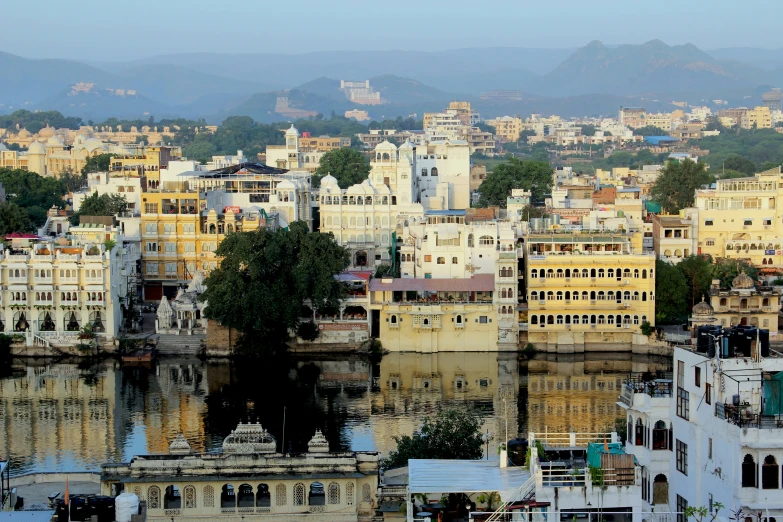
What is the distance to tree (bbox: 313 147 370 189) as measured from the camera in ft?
223

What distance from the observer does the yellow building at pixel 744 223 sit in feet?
165

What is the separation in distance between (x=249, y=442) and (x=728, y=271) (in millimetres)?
25777

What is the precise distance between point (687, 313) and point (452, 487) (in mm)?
29919

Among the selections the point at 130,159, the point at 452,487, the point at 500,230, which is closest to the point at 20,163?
the point at 130,159

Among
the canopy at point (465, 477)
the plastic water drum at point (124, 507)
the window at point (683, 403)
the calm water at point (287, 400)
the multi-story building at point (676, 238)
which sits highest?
the multi-story building at point (676, 238)

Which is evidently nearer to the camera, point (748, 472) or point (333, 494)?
point (748, 472)

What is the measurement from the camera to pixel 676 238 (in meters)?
50.3

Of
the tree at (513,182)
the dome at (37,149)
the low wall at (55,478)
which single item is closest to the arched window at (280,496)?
the low wall at (55,478)

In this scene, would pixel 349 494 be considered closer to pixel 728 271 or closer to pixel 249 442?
pixel 249 442

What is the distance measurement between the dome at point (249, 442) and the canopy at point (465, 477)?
21.5 feet

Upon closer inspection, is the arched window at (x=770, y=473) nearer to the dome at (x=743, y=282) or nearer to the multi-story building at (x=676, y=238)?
the dome at (x=743, y=282)

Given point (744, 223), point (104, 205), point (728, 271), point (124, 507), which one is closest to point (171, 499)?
point (124, 507)

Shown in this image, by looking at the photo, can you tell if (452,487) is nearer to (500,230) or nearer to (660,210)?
(500,230)

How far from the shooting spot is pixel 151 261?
167ft
